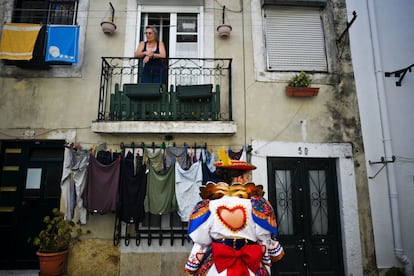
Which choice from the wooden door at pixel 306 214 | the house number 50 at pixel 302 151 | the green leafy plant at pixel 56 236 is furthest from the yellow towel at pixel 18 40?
the house number 50 at pixel 302 151

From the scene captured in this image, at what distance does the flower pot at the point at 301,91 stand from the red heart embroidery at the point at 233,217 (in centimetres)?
385

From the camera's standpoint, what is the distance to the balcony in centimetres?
539

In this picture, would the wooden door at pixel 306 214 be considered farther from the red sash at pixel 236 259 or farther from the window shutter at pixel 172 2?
the window shutter at pixel 172 2

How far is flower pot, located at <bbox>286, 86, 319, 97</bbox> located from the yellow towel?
219 inches

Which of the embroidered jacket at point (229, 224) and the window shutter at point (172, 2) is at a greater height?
the window shutter at point (172, 2)

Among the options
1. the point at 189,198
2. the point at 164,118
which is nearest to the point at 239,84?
the point at 164,118

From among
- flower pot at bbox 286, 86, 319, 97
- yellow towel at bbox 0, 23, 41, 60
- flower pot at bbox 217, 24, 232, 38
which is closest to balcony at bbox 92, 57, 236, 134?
flower pot at bbox 217, 24, 232, 38

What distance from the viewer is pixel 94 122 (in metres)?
5.40

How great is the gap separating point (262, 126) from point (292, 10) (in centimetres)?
301

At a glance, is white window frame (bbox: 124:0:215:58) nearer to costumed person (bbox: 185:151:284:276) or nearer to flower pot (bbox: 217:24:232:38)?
flower pot (bbox: 217:24:232:38)

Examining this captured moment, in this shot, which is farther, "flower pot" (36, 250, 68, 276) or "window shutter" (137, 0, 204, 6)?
"window shutter" (137, 0, 204, 6)

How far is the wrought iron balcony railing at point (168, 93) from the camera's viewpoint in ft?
18.2

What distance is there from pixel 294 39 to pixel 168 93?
3.25 m

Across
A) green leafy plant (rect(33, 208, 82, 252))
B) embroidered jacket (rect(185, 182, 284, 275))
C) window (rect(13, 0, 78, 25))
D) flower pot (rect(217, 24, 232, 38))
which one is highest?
window (rect(13, 0, 78, 25))
